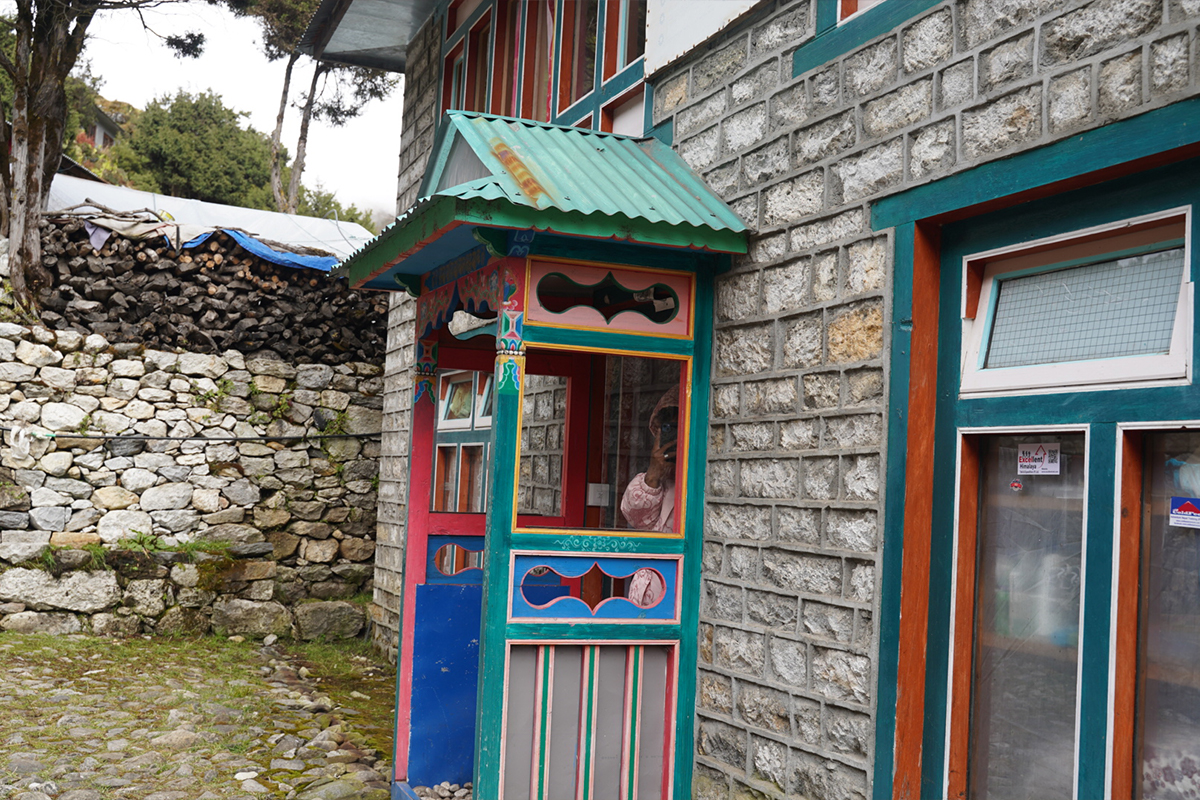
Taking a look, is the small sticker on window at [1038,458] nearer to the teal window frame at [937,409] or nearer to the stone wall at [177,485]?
the teal window frame at [937,409]

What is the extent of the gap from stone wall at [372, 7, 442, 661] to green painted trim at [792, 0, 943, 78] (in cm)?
531

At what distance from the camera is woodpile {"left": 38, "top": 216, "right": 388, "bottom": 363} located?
9273mm

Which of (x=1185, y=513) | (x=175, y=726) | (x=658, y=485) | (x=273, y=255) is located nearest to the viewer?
(x=1185, y=513)

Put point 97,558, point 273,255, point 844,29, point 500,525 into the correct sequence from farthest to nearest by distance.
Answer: point 273,255 < point 97,558 < point 500,525 < point 844,29

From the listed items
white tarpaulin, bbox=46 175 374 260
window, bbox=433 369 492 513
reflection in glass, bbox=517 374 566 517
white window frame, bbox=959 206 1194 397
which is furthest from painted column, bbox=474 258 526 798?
white tarpaulin, bbox=46 175 374 260

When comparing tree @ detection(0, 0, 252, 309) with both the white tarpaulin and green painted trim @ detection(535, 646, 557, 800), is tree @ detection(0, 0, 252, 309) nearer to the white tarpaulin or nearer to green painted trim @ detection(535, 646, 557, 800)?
the white tarpaulin

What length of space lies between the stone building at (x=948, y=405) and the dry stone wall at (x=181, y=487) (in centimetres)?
578

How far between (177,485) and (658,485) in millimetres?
5876

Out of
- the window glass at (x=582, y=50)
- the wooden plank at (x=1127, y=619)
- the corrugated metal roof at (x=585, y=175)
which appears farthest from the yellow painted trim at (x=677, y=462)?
the window glass at (x=582, y=50)

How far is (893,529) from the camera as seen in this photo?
3.34m

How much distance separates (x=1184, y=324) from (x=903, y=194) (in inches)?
41.5

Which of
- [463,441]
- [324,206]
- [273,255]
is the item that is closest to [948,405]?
[463,441]

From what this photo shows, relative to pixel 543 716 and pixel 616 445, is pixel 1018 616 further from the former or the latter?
pixel 616 445

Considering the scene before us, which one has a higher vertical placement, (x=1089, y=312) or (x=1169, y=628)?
(x=1089, y=312)
